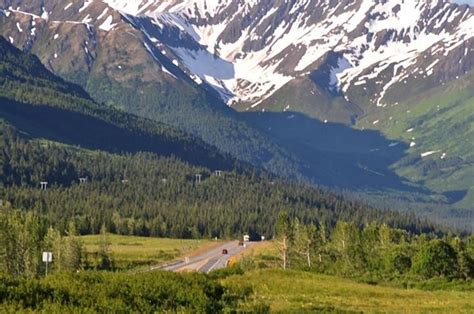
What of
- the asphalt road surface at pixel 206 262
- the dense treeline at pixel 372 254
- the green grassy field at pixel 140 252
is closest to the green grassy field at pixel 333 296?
the dense treeline at pixel 372 254

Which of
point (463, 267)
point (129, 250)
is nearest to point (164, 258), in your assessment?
point (129, 250)

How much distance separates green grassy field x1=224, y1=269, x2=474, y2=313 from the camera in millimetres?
59344

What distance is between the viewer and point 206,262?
5807 inches

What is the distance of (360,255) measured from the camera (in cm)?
13425

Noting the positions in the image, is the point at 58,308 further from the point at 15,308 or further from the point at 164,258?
the point at 164,258

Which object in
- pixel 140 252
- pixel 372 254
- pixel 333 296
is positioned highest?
pixel 140 252

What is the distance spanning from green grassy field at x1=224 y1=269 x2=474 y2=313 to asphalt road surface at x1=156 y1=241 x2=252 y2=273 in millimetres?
38124

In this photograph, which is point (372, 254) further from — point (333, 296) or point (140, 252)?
point (333, 296)

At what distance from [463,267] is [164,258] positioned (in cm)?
6457

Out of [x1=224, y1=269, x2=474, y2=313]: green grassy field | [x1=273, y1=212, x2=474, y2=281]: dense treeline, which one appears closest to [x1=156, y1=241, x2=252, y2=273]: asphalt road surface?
[x1=273, y1=212, x2=474, y2=281]: dense treeline

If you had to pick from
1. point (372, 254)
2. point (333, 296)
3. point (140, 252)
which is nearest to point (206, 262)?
point (372, 254)

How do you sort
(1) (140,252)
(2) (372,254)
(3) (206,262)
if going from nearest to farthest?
1. (2) (372,254)
2. (3) (206,262)
3. (1) (140,252)

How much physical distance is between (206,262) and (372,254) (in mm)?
28655

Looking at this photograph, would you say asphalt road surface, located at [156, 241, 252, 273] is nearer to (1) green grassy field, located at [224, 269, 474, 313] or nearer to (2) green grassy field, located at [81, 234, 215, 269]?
(2) green grassy field, located at [81, 234, 215, 269]
